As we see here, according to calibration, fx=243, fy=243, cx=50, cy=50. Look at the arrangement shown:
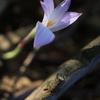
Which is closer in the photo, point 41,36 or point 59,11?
point 41,36

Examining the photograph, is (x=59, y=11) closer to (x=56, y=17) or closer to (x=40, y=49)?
(x=56, y=17)

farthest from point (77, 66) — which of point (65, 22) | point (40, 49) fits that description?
point (40, 49)

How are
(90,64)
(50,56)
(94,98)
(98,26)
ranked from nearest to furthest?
(90,64), (94,98), (50,56), (98,26)

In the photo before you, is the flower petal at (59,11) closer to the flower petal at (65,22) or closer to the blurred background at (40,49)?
the flower petal at (65,22)

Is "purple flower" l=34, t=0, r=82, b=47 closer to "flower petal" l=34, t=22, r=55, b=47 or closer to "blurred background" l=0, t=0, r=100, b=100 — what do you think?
"flower petal" l=34, t=22, r=55, b=47

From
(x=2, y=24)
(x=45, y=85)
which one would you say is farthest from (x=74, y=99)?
(x=2, y=24)

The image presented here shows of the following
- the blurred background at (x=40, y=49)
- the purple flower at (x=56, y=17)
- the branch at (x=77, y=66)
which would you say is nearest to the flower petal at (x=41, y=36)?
the purple flower at (x=56, y=17)

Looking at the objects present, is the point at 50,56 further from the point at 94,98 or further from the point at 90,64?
the point at 90,64

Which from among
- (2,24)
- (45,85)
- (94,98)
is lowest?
(94,98)
